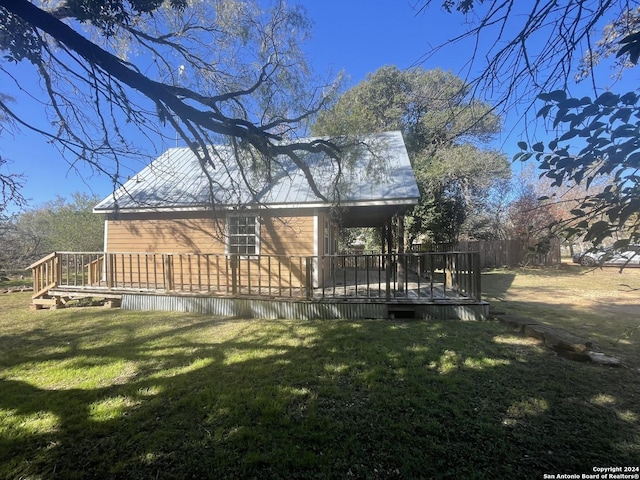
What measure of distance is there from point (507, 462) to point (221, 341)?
13.8ft

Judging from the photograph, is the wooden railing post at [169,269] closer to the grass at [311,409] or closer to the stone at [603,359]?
the grass at [311,409]

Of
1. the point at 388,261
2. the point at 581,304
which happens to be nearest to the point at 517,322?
the point at 388,261

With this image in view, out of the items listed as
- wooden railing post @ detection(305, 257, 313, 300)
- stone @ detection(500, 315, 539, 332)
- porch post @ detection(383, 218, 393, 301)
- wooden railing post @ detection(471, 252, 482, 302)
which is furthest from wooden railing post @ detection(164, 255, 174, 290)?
stone @ detection(500, 315, 539, 332)

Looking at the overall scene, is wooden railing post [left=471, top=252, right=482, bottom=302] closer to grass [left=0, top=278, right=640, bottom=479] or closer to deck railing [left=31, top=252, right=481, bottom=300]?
deck railing [left=31, top=252, right=481, bottom=300]

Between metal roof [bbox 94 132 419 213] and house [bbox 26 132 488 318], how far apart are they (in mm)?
36

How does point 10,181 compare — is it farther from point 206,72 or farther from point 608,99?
point 608,99

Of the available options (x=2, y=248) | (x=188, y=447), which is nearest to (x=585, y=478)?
(x=188, y=447)

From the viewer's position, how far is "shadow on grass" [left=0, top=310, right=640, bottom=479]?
222 cm

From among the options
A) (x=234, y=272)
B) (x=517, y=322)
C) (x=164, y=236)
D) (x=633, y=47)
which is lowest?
(x=517, y=322)

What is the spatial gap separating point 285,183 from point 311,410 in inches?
274

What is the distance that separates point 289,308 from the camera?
678 centimetres

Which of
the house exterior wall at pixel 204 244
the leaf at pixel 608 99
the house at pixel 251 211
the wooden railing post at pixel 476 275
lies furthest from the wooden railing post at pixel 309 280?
the leaf at pixel 608 99

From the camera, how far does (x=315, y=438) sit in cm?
249

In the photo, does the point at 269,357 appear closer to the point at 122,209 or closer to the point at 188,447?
the point at 188,447
